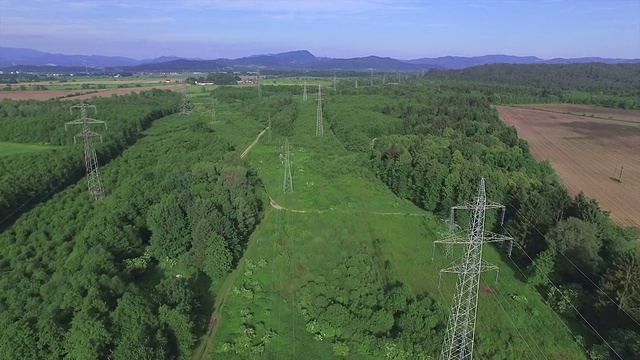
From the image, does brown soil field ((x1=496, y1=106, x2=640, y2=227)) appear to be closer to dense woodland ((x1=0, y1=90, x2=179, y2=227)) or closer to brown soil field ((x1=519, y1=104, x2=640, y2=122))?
brown soil field ((x1=519, y1=104, x2=640, y2=122))

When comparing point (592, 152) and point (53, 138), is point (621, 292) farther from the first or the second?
point (53, 138)

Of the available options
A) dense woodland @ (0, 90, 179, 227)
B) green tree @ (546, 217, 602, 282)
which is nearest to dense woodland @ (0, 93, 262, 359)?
dense woodland @ (0, 90, 179, 227)

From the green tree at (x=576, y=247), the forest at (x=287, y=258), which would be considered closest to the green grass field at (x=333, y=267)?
the forest at (x=287, y=258)

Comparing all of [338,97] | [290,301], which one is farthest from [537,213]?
[338,97]

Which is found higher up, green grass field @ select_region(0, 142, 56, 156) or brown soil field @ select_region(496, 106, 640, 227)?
green grass field @ select_region(0, 142, 56, 156)

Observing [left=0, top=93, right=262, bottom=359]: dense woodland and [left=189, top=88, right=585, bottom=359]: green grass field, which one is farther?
[left=189, top=88, right=585, bottom=359]: green grass field

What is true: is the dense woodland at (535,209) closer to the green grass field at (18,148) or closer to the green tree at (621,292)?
the green tree at (621,292)

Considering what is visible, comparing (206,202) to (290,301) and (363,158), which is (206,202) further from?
(363,158)
